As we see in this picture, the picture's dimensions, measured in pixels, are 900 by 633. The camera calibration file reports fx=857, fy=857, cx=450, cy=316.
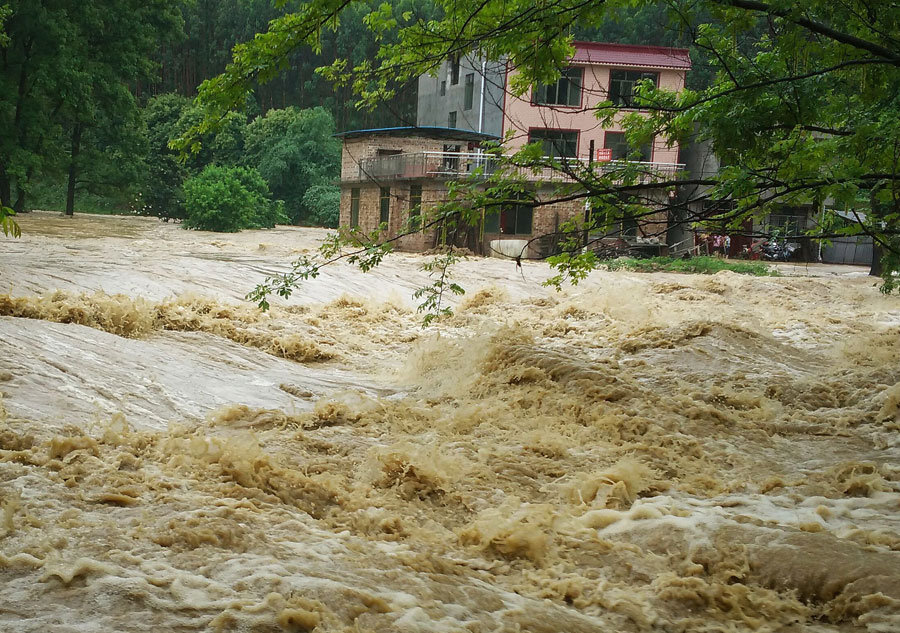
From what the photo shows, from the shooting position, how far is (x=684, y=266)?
77.7 feet

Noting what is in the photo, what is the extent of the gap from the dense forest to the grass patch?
6577 millimetres

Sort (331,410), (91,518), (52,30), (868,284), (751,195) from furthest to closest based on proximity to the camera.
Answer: (52,30)
(868,284)
(331,410)
(751,195)
(91,518)

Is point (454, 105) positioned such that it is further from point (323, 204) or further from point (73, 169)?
point (73, 169)

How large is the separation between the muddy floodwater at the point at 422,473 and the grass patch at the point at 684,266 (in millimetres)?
9685

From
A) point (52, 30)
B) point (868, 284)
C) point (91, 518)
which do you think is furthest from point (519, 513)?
point (52, 30)

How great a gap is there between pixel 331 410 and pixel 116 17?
2528 centimetres

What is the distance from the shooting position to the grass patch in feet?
76.0

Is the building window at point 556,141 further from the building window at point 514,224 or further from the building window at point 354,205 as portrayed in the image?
the building window at point 354,205

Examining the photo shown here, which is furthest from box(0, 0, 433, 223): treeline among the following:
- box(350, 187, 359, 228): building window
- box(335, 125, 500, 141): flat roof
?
box(350, 187, 359, 228): building window

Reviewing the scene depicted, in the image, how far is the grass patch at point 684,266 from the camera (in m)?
23.2

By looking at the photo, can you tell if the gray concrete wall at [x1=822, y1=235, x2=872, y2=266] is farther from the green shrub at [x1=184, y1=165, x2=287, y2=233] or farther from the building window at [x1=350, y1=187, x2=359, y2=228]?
the green shrub at [x1=184, y1=165, x2=287, y2=233]

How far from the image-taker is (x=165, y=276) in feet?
45.5

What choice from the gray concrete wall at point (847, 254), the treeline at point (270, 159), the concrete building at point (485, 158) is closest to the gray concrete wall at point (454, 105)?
the concrete building at point (485, 158)

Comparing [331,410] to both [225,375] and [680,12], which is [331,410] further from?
[680,12]
